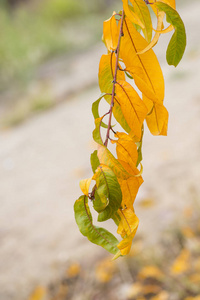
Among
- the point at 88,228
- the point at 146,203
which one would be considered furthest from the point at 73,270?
the point at 88,228

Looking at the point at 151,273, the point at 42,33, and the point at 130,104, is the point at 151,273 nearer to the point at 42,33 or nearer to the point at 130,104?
the point at 130,104

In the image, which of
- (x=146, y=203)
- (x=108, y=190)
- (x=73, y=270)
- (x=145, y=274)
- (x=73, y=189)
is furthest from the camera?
(x=73, y=189)

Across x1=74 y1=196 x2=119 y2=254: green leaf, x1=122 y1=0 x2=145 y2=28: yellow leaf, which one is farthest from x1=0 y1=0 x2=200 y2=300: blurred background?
x1=122 y1=0 x2=145 y2=28: yellow leaf

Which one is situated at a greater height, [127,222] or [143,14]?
[143,14]

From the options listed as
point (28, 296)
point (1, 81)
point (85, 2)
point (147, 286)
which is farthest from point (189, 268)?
point (85, 2)

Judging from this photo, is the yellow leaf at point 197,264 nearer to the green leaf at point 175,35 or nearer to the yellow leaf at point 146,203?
the yellow leaf at point 146,203

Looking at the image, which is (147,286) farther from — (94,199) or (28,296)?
(94,199)
